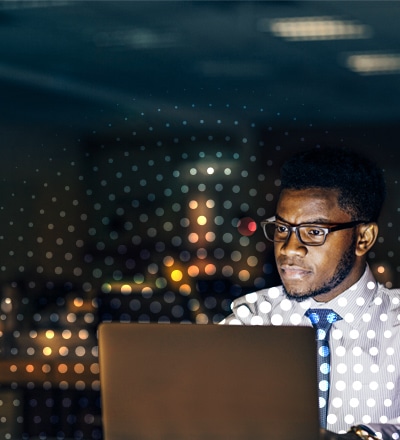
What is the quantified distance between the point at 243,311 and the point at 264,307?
15 centimetres

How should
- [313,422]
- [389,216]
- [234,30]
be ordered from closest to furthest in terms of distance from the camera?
[313,422]
[389,216]
[234,30]

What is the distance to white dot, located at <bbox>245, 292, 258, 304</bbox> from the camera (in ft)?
9.66

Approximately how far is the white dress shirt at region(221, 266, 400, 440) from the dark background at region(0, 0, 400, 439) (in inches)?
16.6

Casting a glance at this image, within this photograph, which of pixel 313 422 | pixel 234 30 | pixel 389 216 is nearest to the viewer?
pixel 313 422

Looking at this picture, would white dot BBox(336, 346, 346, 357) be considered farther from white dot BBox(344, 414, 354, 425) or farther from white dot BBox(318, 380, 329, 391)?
white dot BBox(344, 414, 354, 425)

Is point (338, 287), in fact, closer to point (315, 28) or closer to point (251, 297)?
point (251, 297)

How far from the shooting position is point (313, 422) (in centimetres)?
125

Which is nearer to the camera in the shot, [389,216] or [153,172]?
[389,216]

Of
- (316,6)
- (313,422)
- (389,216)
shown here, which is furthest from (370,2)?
(313,422)

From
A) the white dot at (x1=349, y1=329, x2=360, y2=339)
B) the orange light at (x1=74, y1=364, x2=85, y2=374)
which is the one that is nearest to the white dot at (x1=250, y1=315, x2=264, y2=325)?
the white dot at (x1=349, y1=329, x2=360, y2=339)

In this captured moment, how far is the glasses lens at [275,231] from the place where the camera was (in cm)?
297

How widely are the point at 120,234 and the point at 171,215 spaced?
259mm

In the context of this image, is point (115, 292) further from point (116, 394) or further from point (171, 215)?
point (116, 394)

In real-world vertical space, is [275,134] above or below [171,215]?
above
